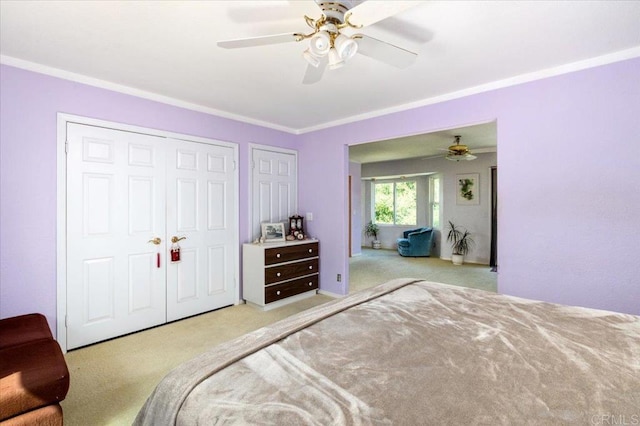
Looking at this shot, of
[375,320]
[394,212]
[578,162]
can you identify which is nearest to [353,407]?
[375,320]

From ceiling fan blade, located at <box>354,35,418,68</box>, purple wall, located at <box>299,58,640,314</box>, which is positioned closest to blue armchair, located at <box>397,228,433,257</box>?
purple wall, located at <box>299,58,640,314</box>

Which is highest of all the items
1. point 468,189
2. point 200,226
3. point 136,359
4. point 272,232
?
point 468,189

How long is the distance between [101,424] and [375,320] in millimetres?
1752

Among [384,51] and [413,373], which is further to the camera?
[384,51]

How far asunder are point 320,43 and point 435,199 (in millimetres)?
7018

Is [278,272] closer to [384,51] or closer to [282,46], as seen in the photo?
[282,46]

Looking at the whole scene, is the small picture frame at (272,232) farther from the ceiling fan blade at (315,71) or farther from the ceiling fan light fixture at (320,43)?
the ceiling fan light fixture at (320,43)

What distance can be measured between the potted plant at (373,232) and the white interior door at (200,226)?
583cm

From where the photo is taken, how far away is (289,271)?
3.89 metres

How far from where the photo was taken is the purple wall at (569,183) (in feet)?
7.51

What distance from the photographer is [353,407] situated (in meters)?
0.83

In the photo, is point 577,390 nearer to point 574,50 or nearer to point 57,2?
point 574,50

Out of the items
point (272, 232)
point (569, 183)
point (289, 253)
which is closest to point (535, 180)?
point (569, 183)

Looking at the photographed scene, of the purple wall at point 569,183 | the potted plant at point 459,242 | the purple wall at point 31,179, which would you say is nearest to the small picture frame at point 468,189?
the potted plant at point 459,242
